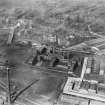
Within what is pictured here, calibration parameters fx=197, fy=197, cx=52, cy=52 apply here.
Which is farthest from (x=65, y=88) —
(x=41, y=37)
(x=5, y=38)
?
(x=5, y=38)

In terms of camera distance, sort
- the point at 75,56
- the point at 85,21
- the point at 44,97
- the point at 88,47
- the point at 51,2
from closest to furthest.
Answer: the point at 44,97 → the point at 75,56 → the point at 88,47 → the point at 85,21 → the point at 51,2

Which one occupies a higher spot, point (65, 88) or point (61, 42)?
point (61, 42)

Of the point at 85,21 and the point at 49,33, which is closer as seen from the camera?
the point at 49,33

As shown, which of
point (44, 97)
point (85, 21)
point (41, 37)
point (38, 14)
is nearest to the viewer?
point (44, 97)

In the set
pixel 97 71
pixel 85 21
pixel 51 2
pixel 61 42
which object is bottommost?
pixel 97 71

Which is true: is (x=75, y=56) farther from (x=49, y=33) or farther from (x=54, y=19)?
(x=54, y=19)

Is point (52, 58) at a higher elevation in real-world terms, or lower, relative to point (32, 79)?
higher

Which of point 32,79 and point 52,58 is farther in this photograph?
point 52,58
